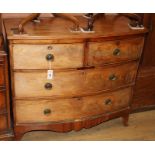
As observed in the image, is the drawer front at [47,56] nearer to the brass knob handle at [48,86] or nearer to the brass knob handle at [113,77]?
the brass knob handle at [48,86]

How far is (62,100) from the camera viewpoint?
209 centimetres

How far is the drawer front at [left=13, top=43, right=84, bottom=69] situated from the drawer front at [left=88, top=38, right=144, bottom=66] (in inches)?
3.9

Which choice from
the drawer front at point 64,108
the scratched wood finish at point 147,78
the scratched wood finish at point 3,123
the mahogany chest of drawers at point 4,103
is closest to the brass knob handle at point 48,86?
the drawer front at point 64,108

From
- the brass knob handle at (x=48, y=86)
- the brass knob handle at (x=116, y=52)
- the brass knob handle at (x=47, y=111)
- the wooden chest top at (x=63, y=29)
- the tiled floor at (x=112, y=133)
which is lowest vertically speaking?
the tiled floor at (x=112, y=133)

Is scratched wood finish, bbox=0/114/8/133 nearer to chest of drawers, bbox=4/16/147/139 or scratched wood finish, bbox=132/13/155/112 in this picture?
chest of drawers, bbox=4/16/147/139

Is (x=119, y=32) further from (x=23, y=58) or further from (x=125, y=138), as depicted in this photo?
(x=125, y=138)

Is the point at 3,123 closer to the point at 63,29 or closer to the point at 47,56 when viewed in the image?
the point at 47,56

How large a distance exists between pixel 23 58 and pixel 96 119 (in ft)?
2.78

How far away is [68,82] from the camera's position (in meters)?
2.02

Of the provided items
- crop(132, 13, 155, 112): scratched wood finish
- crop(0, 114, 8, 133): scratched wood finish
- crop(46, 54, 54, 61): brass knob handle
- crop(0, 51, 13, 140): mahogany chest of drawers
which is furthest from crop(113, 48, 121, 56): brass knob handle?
crop(0, 114, 8, 133): scratched wood finish

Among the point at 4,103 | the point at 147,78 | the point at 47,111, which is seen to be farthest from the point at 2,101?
the point at 147,78

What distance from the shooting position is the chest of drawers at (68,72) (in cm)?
184
